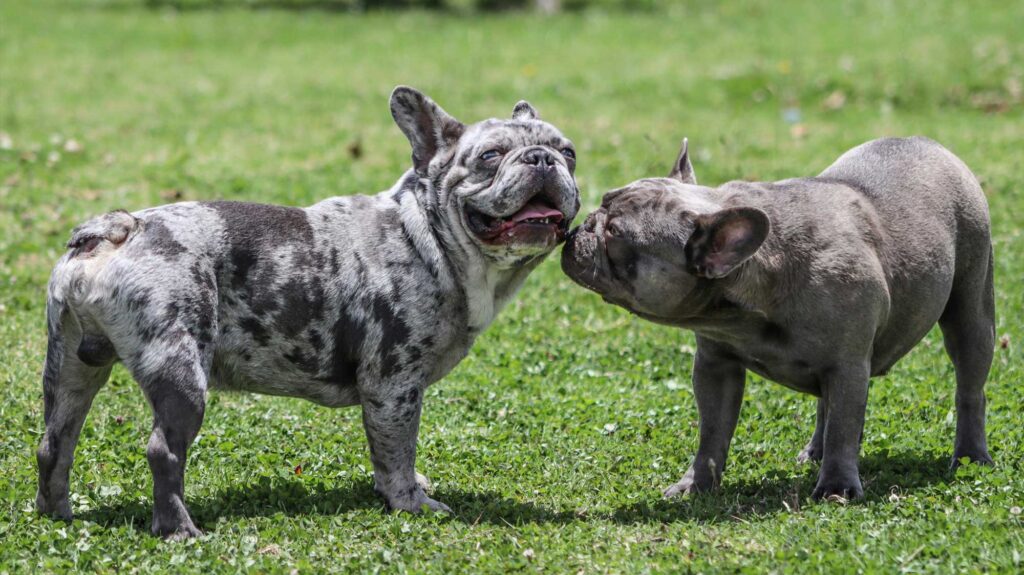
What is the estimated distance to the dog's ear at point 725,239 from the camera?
21.1 feet

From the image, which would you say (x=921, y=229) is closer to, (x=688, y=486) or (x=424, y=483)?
(x=688, y=486)

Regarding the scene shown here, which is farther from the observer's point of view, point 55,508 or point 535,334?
point 535,334

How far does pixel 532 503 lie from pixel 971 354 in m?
2.82

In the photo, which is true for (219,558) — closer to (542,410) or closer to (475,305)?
(475,305)

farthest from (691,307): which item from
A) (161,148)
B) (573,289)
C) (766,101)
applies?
(766,101)

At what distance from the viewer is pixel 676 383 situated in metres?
9.26

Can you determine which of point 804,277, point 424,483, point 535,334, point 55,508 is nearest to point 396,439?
point 424,483

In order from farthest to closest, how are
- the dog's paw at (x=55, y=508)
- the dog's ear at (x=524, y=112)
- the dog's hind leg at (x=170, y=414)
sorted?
the dog's ear at (x=524, y=112), the dog's paw at (x=55, y=508), the dog's hind leg at (x=170, y=414)

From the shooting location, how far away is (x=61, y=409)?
6.64 meters

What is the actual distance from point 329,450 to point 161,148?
8.41m

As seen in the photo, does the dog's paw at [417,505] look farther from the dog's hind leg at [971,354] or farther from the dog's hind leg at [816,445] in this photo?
the dog's hind leg at [971,354]

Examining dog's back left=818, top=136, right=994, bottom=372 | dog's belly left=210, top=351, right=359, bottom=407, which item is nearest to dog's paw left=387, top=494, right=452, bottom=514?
dog's belly left=210, top=351, right=359, bottom=407

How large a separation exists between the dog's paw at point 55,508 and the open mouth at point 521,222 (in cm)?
262

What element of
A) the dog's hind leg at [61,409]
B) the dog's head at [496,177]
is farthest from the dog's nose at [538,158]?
the dog's hind leg at [61,409]
